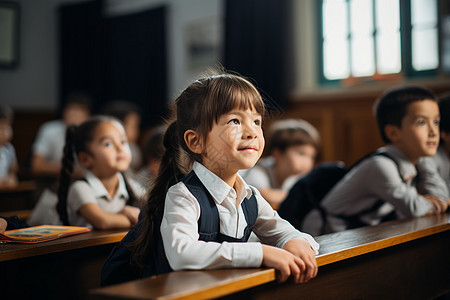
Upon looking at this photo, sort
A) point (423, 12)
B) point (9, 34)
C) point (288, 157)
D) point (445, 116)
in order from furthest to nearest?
point (9, 34) → point (423, 12) → point (288, 157) → point (445, 116)

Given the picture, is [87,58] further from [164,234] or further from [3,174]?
[164,234]

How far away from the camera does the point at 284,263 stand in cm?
115

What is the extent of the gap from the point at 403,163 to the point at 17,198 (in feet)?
10.6

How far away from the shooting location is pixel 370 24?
18.2 ft

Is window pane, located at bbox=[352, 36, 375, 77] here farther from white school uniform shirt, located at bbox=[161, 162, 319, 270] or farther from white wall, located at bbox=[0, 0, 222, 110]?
white school uniform shirt, located at bbox=[161, 162, 319, 270]

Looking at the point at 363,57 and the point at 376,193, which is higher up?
the point at 363,57

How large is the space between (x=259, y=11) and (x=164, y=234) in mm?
5226

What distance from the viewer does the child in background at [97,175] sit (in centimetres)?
216

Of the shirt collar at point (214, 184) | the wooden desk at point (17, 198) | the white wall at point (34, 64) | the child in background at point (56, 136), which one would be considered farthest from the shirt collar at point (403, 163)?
the white wall at point (34, 64)

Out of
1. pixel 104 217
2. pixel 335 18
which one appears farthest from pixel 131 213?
pixel 335 18

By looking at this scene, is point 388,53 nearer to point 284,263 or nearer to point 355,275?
point 355,275

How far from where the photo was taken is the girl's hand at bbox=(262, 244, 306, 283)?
3.76 feet

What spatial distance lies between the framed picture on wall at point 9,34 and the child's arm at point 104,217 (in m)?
7.09

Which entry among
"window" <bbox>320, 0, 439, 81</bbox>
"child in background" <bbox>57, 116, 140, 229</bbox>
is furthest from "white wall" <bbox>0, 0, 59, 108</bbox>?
"child in background" <bbox>57, 116, 140, 229</bbox>
